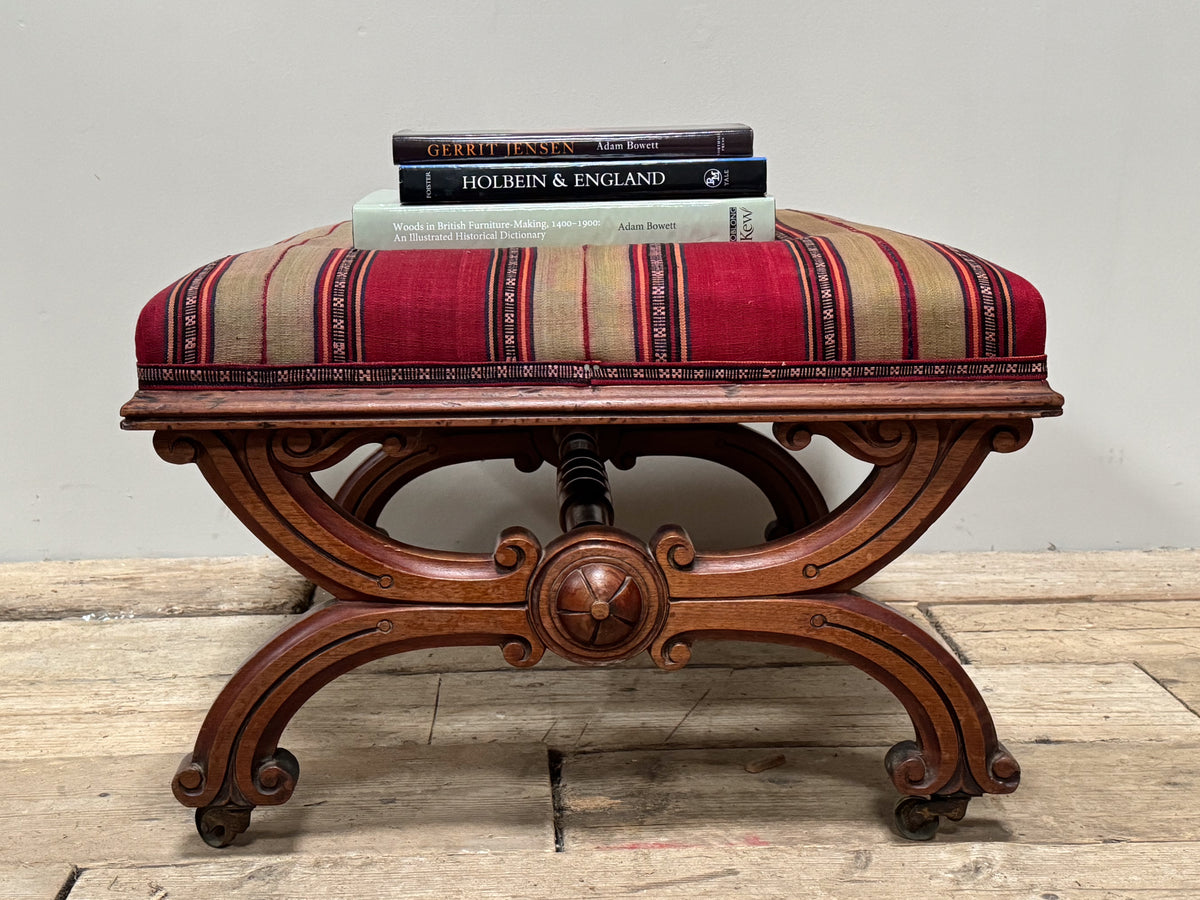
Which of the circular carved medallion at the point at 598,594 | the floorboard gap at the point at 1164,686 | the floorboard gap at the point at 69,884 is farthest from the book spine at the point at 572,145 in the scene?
the floorboard gap at the point at 1164,686

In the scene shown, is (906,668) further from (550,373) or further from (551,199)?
(551,199)

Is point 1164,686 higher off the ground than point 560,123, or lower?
lower

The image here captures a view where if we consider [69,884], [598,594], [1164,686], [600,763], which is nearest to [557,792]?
[600,763]

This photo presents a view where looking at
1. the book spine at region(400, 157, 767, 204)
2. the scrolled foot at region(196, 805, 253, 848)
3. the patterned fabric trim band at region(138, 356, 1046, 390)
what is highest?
the book spine at region(400, 157, 767, 204)

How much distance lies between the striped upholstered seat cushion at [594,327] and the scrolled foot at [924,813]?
368 mm

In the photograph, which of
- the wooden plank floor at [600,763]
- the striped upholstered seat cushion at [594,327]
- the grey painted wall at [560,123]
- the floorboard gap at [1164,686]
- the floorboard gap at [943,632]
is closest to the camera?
the striped upholstered seat cushion at [594,327]

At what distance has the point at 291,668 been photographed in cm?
91

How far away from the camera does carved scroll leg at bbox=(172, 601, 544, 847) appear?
897 millimetres

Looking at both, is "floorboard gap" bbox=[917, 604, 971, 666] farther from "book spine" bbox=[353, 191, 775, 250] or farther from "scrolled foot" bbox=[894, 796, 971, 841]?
"book spine" bbox=[353, 191, 775, 250]

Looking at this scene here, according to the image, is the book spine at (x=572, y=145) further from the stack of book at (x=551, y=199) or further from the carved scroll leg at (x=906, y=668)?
the carved scroll leg at (x=906, y=668)

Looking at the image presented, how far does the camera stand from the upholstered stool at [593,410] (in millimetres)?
810

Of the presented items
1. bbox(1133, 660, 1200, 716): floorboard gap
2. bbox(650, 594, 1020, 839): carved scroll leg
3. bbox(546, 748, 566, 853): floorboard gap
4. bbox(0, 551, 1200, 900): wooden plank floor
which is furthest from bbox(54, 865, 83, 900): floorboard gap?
bbox(1133, 660, 1200, 716): floorboard gap

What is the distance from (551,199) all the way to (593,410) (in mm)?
226

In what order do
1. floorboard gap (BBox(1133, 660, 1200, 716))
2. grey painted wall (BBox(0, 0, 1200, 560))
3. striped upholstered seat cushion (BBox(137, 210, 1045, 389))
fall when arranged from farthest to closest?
grey painted wall (BBox(0, 0, 1200, 560)) → floorboard gap (BBox(1133, 660, 1200, 716)) → striped upholstered seat cushion (BBox(137, 210, 1045, 389))
